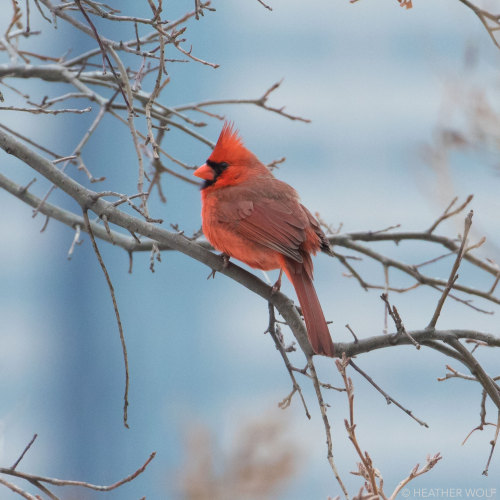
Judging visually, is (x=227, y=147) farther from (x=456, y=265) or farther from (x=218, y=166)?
(x=456, y=265)

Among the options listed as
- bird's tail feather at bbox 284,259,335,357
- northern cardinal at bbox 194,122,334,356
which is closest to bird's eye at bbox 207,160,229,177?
northern cardinal at bbox 194,122,334,356

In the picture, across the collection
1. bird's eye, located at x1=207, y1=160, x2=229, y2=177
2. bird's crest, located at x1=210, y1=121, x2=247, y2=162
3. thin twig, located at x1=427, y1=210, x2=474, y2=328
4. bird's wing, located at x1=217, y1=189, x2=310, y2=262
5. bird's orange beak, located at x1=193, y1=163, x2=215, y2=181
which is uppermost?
bird's crest, located at x1=210, y1=121, x2=247, y2=162

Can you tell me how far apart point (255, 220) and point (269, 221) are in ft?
0.12

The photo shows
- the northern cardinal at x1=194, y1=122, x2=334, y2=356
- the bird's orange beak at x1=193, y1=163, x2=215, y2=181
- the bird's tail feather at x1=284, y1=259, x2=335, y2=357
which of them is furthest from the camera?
the bird's orange beak at x1=193, y1=163, x2=215, y2=181

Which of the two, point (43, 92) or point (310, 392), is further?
point (43, 92)

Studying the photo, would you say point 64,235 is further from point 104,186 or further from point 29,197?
point 29,197

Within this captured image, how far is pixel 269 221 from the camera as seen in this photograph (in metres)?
1.96

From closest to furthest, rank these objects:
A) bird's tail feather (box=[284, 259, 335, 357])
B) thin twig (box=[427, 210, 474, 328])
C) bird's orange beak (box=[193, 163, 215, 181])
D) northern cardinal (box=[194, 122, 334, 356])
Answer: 1. thin twig (box=[427, 210, 474, 328])
2. bird's tail feather (box=[284, 259, 335, 357])
3. northern cardinal (box=[194, 122, 334, 356])
4. bird's orange beak (box=[193, 163, 215, 181])

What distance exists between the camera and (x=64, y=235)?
505 centimetres

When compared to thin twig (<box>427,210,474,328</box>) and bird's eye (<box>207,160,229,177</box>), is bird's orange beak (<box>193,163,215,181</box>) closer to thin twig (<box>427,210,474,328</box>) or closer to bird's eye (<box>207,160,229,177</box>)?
bird's eye (<box>207,160,229,177</box>)

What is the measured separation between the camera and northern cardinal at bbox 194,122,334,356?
1.89 meters

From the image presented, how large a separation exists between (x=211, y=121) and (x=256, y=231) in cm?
253

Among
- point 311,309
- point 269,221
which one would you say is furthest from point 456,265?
point 269,221

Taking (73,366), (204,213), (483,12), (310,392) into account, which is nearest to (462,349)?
(483,12)
